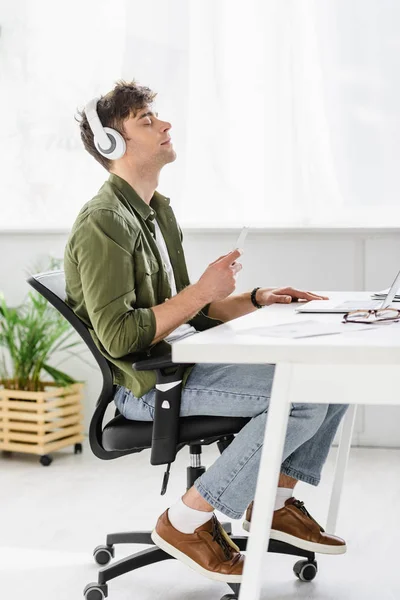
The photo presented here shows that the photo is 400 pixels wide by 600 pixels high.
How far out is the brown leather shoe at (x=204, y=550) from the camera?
187cm

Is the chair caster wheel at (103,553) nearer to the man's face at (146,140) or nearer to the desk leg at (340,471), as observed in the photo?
the desk leg at (340,471)

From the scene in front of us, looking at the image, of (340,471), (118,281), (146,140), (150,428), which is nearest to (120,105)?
(146,140)

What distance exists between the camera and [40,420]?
11.4ft

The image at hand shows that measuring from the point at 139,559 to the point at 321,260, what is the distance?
1882 mm

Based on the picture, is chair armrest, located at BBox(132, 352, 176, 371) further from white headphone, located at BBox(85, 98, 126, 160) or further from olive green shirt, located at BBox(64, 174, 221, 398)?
white headphone, located at BBox(85, 98, 126, 160)

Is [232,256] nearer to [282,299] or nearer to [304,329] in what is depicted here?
[304,329]

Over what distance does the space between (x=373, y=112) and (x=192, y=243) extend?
0.91 metres

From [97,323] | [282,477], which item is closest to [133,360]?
[97,323]

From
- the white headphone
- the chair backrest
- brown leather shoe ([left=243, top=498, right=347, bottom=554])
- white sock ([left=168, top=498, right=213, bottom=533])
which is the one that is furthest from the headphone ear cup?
brown leather shoe ([left=243, top=498, right=347, bottom=554])

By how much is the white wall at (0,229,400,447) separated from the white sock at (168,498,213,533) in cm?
183


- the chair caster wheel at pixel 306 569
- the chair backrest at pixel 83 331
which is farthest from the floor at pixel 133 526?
the chair backrest at pixel 83 331

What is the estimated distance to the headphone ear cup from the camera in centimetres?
213

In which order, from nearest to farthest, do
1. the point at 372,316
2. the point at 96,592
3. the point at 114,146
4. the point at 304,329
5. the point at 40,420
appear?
the point at 304,329
the point at 372,316
the point at 96,592
the point at 114,146
the point at 40,420

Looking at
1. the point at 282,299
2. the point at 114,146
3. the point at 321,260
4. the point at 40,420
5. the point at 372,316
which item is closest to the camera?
the point at 372,316
